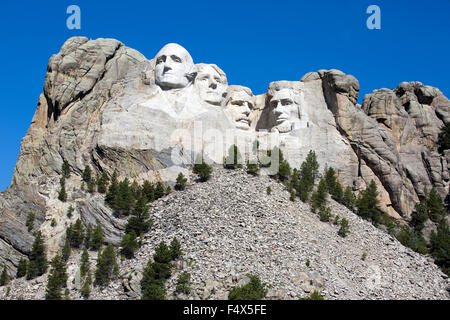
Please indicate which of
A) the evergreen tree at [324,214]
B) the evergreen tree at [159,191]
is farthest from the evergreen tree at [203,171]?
the evergreen tree at [324,214]

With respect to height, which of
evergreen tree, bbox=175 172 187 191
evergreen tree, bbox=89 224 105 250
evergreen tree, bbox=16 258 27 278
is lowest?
evergreen tree, bbox=16 258 27 278

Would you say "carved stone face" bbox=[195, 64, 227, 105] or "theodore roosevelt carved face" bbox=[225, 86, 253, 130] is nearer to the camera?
"carved stone face" bbox=[195, 64, 227, 105]

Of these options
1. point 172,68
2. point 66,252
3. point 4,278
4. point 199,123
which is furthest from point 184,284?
point 172,68

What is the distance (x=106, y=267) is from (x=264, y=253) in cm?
713

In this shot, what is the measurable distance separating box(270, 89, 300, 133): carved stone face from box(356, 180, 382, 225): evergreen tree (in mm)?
6361

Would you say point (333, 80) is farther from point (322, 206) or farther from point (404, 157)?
point (322, 206)

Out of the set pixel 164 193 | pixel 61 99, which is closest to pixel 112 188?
pixel 164 193

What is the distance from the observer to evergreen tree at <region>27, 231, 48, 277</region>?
138 feet

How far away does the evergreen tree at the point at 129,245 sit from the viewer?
4228cm

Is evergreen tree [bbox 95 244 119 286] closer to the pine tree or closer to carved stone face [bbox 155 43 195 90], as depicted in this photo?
carved stone face [bbox 155 43 195 90]

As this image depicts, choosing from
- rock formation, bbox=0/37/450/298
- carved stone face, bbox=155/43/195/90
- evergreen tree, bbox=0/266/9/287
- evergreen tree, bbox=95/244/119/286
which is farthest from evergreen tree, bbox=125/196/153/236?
carved stone face, bbox=155/43/195/90

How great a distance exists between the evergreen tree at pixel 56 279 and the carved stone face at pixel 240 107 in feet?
53.1

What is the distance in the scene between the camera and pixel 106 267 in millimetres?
41062

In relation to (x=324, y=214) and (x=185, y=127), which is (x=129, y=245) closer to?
(x=185, y=127)
